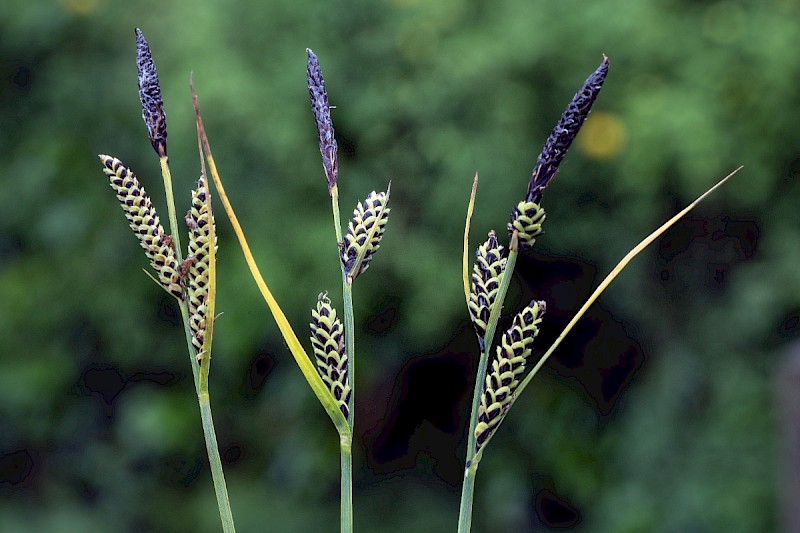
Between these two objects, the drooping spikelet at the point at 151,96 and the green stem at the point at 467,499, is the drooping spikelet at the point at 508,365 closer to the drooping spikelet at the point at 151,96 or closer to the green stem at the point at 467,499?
the green stem at the point at 467,499

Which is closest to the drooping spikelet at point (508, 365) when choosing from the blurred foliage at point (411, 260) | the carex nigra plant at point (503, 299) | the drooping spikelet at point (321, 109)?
the carex nigra plant at point (503, 299)

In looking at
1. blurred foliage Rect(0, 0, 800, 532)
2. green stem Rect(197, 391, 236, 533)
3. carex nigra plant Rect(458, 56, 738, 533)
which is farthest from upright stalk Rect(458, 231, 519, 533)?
blurred foliage Rect(0, 0, 800, 532)

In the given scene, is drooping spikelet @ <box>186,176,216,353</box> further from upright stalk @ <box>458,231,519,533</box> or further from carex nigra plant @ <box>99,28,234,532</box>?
upright stalk @ <box>458,231,519,533</box>

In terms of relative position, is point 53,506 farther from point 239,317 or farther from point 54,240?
point 239,317

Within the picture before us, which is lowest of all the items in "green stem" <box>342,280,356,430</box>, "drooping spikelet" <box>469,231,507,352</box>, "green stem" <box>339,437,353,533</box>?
"green stem" <box>339,437,353,533</box>

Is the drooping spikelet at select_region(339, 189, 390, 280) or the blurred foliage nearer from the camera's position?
the drooping spikelet at select_region(339, 189, 390, 280)

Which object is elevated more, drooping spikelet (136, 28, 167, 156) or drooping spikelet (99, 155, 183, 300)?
drooping spikelet (136, 28, 167, 156)

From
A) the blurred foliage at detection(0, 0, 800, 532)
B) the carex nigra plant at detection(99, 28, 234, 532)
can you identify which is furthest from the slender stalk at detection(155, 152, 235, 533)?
the blurred foliage at detection(0, 0, 800, 532)
